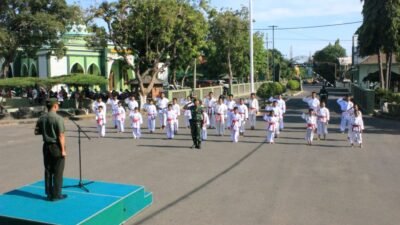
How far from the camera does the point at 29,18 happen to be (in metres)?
29.0

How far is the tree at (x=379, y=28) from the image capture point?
32.4m

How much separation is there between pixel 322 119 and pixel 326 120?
15 cm

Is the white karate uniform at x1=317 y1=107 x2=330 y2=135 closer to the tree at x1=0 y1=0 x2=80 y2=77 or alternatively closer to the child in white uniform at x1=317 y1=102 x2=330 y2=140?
the child in white uniform at x1=317 y1=102 x2=330 y2=140

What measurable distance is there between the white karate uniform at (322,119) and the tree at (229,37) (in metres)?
35.4

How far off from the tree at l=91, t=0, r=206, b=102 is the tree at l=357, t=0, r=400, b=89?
38.7 feet

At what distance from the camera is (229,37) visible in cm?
5547

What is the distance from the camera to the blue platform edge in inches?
246

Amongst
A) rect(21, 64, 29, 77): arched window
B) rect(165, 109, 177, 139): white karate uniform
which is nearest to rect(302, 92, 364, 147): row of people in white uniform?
rect(165, 109, 177, 139): white karate uniform

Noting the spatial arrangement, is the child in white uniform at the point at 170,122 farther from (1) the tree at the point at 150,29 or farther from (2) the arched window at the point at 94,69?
(2) the arched window at the point at 94,69

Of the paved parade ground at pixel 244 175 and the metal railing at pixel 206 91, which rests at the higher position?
the metal railing at pixel 206 91

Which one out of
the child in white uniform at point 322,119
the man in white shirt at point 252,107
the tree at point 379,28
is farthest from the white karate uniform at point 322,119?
the tree at point 379,28

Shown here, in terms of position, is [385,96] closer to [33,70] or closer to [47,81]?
[47,81]

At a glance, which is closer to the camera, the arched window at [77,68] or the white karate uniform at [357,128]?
the white karate uniform at [357,128]

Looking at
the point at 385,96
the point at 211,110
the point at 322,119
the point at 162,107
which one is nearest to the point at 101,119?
the point at 162,107
